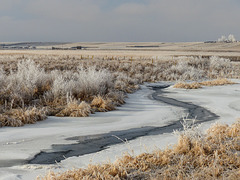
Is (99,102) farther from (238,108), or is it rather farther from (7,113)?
(238,108)

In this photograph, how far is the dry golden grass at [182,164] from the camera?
4418 millimetres

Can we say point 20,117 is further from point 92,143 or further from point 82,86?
point 82,86

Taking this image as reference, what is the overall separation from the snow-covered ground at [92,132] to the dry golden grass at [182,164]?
266mm

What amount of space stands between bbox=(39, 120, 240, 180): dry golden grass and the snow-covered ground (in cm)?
27

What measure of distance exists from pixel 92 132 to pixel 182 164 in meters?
3.34

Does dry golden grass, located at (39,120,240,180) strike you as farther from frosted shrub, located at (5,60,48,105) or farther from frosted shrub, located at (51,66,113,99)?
frosted shrub, located at (51,66,113,99)

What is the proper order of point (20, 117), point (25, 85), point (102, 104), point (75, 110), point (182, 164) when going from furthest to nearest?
point (25, 85), point (102, 104), point (75, 110), point (20, 117), point (182, 164)

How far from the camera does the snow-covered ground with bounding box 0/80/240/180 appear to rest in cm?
536

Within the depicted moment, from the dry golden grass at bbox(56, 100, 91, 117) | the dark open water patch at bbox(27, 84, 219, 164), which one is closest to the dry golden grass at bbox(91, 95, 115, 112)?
the dry golden grass at bbox(56, 100, 91, 117)

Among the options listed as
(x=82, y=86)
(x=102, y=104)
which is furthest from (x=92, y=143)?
(x=82, y=86)

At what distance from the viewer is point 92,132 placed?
7859mm

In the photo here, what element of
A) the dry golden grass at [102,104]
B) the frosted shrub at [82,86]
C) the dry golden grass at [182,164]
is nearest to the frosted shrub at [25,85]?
the frosted shrub at [82,86]

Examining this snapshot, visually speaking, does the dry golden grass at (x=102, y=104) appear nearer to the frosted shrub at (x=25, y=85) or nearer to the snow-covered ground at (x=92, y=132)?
the snow-covered ground at (x=92, y=132)

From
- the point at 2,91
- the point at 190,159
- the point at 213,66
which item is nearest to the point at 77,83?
the point at 2,91
